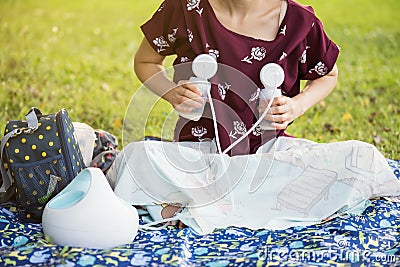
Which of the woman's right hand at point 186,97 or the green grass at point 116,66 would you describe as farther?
the green grass at point 116,66

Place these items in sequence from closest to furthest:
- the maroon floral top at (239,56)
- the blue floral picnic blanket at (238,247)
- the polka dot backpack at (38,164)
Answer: the blue floral picnic blanket at (238,247), the polka dot backpack at (38,164), the maroon floral top at (239,56)

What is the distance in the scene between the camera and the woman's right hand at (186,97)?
6.79 feet

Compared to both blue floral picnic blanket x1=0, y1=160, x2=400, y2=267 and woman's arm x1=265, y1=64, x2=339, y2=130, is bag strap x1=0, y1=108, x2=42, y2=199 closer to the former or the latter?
blue floral picnic blanket x1=0, y1=160, x2=400, y2=267

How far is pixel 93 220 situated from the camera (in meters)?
1.76

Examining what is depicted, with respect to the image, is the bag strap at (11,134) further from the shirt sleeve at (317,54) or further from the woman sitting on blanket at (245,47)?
the shirt sleeve at (317,54)

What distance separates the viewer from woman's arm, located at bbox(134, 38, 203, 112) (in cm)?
207

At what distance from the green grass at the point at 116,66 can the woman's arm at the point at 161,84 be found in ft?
0.43

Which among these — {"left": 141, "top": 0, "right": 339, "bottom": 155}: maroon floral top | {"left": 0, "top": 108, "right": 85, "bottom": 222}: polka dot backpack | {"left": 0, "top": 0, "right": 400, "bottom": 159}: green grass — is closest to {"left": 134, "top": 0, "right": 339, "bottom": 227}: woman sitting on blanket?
{"left": 141, "top": 0, "right": 339, "bottom": 155}: maroon floral top

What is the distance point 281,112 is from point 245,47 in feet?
0.81

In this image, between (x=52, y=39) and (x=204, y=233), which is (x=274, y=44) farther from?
(x=52, y=39)

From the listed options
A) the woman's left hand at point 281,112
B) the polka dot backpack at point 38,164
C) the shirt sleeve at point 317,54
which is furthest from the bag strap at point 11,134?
the shirt sleeve at point 317,54

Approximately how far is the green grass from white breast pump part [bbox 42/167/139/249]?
0.46 m

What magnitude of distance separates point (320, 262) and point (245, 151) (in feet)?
1.82

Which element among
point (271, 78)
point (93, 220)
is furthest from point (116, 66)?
point (93, 220)
